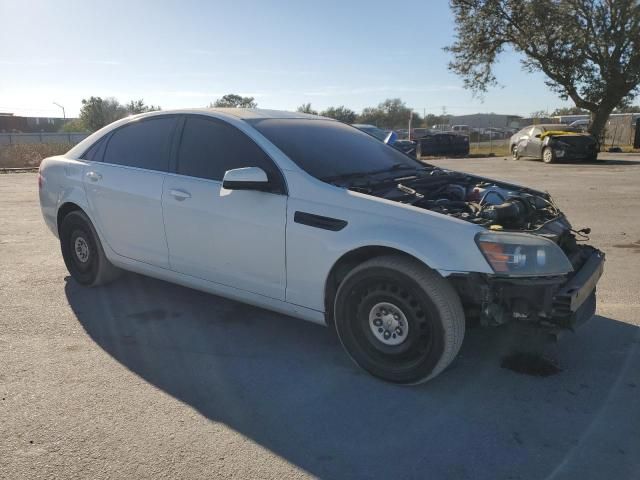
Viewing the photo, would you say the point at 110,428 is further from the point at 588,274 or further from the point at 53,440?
the point at 588,274

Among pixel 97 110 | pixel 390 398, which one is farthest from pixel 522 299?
pixel 97 110

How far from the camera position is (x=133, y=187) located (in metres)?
4.64

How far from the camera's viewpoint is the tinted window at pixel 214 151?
4.03 m

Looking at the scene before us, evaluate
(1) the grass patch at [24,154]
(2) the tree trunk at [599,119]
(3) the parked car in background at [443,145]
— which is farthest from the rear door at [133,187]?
(2) the tree trunk at [599,119]

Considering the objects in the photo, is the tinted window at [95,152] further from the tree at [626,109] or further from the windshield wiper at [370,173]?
the tree at [626,109]

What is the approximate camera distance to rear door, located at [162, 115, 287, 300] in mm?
3787

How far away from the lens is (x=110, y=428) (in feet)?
9.71

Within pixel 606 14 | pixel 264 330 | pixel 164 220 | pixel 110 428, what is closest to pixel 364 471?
pixel 110 428

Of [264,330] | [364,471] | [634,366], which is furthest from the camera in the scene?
[264,330]

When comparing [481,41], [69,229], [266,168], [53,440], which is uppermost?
[481,41]

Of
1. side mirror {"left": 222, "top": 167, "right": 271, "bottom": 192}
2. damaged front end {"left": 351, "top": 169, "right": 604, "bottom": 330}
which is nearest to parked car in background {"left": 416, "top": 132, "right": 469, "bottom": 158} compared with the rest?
damaged front end {"left": 351, "top": 169, "right": 604, "bottom": 330}

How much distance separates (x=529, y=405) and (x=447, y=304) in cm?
76

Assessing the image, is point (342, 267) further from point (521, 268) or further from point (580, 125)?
point (580, 125)

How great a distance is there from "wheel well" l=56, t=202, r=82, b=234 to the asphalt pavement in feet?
2.77
